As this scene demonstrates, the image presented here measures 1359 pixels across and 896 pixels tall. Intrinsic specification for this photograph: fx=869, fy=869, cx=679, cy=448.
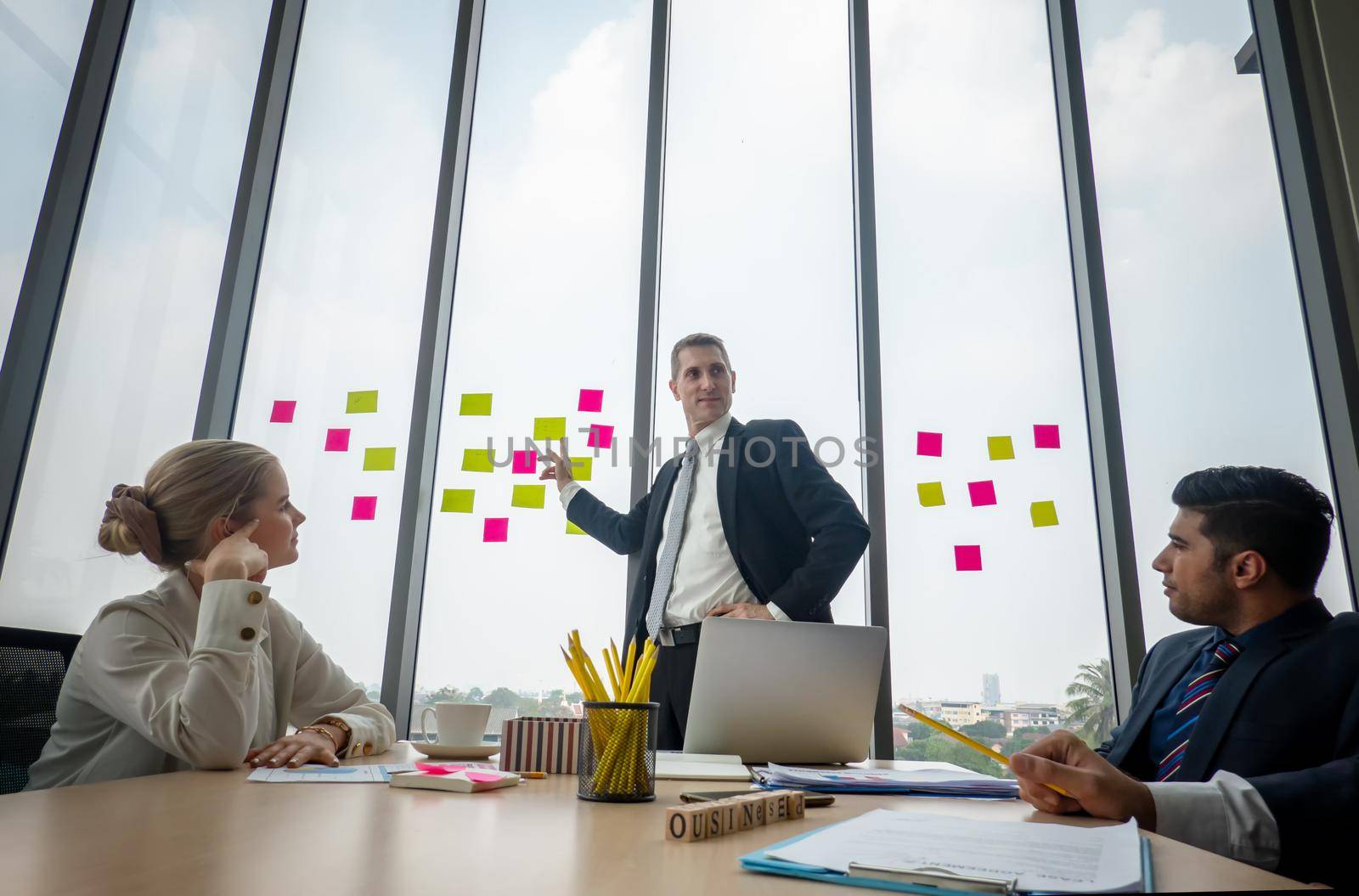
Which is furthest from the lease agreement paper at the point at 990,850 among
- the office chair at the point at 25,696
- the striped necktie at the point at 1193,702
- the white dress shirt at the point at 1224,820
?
the office chair at the point at 25,696

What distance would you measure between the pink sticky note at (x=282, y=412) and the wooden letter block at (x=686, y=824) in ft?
8.60

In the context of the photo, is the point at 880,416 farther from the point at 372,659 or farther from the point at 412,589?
the point at 372,659

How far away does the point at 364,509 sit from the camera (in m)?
2.94

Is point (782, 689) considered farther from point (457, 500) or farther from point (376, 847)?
point (457, 500)

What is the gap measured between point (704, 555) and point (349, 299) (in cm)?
162

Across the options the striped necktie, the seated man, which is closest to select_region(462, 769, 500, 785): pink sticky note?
the seated man

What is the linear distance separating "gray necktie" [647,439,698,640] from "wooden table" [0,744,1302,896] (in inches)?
59.0

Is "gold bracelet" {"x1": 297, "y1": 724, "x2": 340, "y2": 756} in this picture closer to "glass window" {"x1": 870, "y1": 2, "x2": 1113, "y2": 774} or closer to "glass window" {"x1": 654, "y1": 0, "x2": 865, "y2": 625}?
"glass window" {"x1": 654, "y1": 0, "x2": 865, "y2": 625}

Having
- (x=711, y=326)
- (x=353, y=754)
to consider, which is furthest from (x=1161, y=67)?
(x=353, y=754)

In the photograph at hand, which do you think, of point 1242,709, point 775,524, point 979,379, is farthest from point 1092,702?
point 1242,709

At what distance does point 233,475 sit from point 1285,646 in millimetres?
1699

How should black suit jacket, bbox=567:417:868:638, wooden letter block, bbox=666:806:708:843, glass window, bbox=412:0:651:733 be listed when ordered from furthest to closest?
glass window, bbox=412:0:651:733 → black suit jacket, bbox=567:417:868:638 → wooden letter block, bbox=666:806:708:843

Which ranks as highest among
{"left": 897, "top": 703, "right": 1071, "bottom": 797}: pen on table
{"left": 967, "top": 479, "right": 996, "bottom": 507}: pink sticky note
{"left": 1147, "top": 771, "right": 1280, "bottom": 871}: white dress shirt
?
{"left": 967, "top": 479, "right": 996, "bottom": 507}: pink sticky note

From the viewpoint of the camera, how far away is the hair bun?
1404mm
